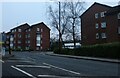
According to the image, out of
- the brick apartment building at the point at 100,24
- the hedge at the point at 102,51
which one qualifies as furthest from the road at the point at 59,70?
the brick apartment building at the point at 100,24

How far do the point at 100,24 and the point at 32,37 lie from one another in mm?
64410

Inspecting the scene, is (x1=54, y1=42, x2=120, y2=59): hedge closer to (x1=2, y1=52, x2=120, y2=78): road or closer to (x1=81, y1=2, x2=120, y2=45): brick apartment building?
(x1=2, y1=52, x2=120, y2=78): road

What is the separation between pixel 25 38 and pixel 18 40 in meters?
4.71

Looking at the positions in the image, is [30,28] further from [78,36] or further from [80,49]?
[80,49]

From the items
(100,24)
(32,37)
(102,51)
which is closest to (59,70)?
(102,51)

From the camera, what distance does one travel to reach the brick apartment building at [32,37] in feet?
401

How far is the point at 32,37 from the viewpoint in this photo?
415 ft

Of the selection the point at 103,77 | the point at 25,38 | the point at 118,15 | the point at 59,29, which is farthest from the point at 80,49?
the point at 25,38

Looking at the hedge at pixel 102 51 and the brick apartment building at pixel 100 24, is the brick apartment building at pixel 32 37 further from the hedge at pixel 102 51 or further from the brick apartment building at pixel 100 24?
the hedge at pixel 102 51

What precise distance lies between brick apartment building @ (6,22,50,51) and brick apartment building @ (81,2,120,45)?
5127 centimetres

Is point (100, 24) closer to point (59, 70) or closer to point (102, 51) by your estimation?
point (102, 51)

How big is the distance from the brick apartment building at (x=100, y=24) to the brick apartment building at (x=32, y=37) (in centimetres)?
5127

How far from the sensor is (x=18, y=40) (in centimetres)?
13612

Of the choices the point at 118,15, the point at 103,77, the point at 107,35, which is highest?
the point at 118,15
